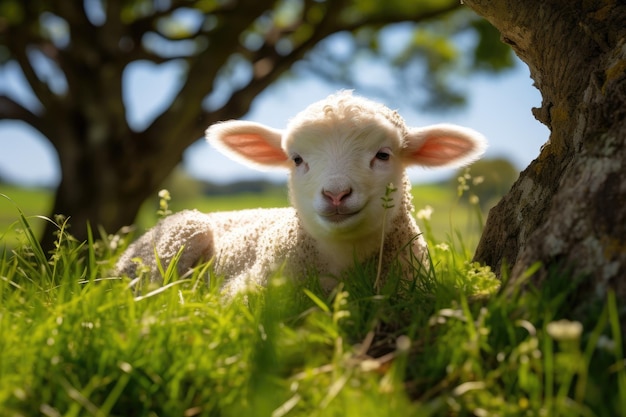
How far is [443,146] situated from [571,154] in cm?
93

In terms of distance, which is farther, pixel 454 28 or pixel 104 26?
pixel 454 28

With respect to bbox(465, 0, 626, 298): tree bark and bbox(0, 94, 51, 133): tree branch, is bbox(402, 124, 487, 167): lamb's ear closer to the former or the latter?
bbox(465, 0, 626, 298): tree bark

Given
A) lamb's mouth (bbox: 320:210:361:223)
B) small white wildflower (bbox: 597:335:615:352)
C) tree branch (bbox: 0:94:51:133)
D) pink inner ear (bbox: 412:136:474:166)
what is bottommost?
small white wildflower (bbox: 597:335:615:352)

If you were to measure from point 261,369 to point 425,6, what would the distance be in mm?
13110

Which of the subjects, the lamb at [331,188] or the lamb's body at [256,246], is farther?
the lamb's body at [256,246]

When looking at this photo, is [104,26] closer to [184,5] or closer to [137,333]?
[184,5]

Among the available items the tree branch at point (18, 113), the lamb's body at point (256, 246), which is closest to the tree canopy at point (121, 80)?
the tree branch at point (18, 113)

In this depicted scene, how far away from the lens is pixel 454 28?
15.1 m

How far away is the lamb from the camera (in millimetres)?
3492

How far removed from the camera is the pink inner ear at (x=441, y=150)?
406cm

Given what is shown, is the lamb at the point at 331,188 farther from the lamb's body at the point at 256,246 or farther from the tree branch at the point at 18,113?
the tree branch at the point at 18,113

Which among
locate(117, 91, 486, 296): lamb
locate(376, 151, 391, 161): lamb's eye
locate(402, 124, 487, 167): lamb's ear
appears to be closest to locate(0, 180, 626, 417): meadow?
locate(117, 91, 486, 296): lamb

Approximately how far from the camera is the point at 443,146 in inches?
162

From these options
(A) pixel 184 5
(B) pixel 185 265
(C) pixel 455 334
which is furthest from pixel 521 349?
(A) pixel 184 5
